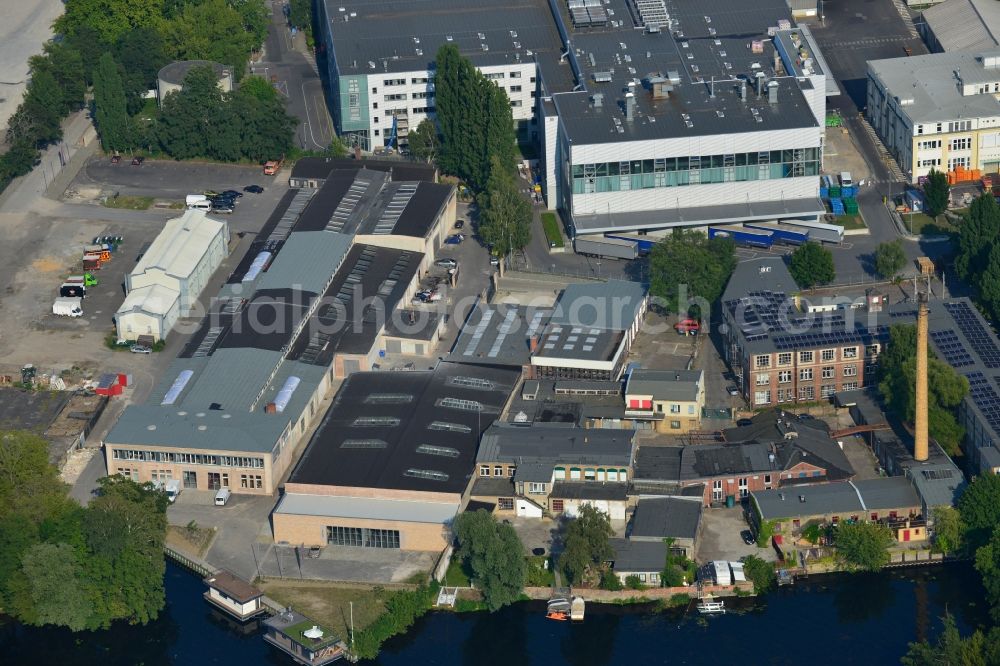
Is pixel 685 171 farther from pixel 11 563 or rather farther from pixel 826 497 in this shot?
pixel 11 563

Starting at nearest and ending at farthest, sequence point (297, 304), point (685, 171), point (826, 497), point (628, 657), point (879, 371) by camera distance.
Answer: point (628, 657)
point (826, 497)
point (879, 371)
point (297, 304)
point (685, 171)

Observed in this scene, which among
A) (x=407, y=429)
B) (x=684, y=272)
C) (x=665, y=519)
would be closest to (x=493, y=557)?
(x=665, y=519)

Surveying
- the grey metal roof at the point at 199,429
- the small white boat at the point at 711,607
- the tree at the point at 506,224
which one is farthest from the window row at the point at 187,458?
the tree at the point at 506,224

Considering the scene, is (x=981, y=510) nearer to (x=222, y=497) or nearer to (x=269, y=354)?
(x=222, y=497)

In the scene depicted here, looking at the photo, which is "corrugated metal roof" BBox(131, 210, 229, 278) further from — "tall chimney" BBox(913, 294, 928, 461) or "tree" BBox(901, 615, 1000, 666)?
"tree" BBox(901, 615, 1000, 666)

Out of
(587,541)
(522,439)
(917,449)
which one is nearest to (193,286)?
(522,439)

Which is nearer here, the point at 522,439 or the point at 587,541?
the point at 587,541
